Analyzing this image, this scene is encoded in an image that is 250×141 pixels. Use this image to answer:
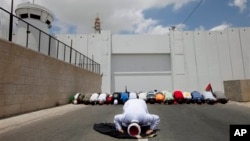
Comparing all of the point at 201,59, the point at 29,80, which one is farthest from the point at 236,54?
the point at 29,80

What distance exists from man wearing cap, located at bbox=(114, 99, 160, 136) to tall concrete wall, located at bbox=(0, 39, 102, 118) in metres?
6.66

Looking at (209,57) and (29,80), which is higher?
(209,57)

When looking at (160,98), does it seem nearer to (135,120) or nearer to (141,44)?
(135,120)

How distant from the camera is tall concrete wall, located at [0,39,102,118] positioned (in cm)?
1027

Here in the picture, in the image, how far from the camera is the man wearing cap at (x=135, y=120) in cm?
552

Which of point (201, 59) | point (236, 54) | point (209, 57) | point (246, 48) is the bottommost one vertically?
point (201, 59)

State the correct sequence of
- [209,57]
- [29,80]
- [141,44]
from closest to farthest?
[29,80], [209,57], [141,44]

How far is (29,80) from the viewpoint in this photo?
12445 mm

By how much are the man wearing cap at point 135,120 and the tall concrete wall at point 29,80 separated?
21.8 ft

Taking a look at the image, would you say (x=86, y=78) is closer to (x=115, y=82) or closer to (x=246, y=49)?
(x=115, y=82)

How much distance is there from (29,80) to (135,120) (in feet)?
29.1

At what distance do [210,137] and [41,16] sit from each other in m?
31.0

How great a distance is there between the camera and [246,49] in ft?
115

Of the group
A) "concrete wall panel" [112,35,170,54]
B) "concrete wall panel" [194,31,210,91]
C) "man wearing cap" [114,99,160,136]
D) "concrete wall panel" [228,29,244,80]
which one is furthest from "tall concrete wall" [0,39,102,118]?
"concrete wall panel" [228,29,244,80]
